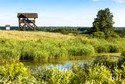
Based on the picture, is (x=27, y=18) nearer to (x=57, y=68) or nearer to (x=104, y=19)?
(x=104, y=19)

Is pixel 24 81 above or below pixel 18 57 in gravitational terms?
above

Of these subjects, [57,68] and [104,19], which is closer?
[57,68]

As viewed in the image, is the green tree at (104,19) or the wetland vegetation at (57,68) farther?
the green tree at (104,19)

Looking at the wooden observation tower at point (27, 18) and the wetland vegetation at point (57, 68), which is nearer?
the wetland vegetation at point (57, 68)

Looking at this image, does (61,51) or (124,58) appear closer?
(124,58)

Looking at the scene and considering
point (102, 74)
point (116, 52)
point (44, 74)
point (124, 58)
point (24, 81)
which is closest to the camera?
point (24, 81)

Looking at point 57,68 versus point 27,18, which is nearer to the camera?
point 57,68

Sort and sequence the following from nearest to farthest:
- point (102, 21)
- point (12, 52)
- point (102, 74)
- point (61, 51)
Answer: point (102, 74), point (12, 52), point (61, 51), point (102, 21)

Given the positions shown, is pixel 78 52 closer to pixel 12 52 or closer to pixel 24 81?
pixel 12 52

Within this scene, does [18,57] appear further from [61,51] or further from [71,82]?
[71,82]

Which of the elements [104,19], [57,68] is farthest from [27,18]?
[57,68]

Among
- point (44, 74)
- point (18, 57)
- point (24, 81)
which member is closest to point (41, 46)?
point (18, 57)

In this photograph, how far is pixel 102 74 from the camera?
42.9 feet

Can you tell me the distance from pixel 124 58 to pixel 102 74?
24.8 ft
